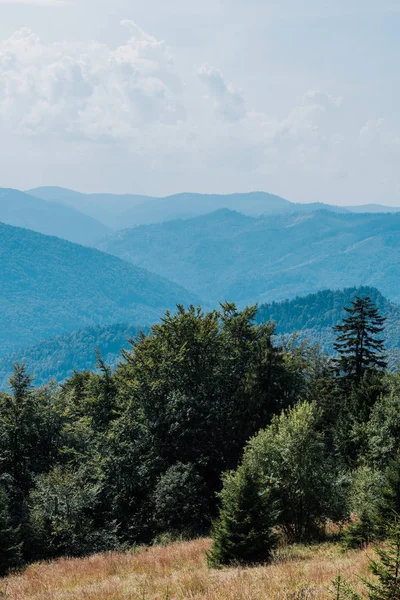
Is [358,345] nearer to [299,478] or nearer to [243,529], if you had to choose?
[299,478]

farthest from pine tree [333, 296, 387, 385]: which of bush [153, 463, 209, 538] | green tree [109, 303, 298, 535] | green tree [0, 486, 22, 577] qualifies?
green tree [0, 486, 22, 577]

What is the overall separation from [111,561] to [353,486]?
12702mm

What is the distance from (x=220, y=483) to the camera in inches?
1577

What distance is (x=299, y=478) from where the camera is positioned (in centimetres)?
2547

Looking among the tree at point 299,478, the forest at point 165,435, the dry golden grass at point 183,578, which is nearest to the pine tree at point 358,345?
the forest at point 165,435

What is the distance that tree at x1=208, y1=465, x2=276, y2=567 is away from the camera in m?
18.8

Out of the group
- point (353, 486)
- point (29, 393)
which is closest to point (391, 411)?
point (353, 486)

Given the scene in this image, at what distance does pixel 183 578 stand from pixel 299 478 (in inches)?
395

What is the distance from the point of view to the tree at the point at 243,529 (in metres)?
18.8

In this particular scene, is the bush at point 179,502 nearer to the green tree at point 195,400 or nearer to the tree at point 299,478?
the green tree at point 195,400

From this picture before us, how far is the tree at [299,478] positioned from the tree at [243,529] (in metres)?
6.14

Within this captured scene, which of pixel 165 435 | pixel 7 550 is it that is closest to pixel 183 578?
pixel 7 550

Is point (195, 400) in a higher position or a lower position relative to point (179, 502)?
higher

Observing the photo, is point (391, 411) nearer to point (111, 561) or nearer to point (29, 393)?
point (111, 561)
